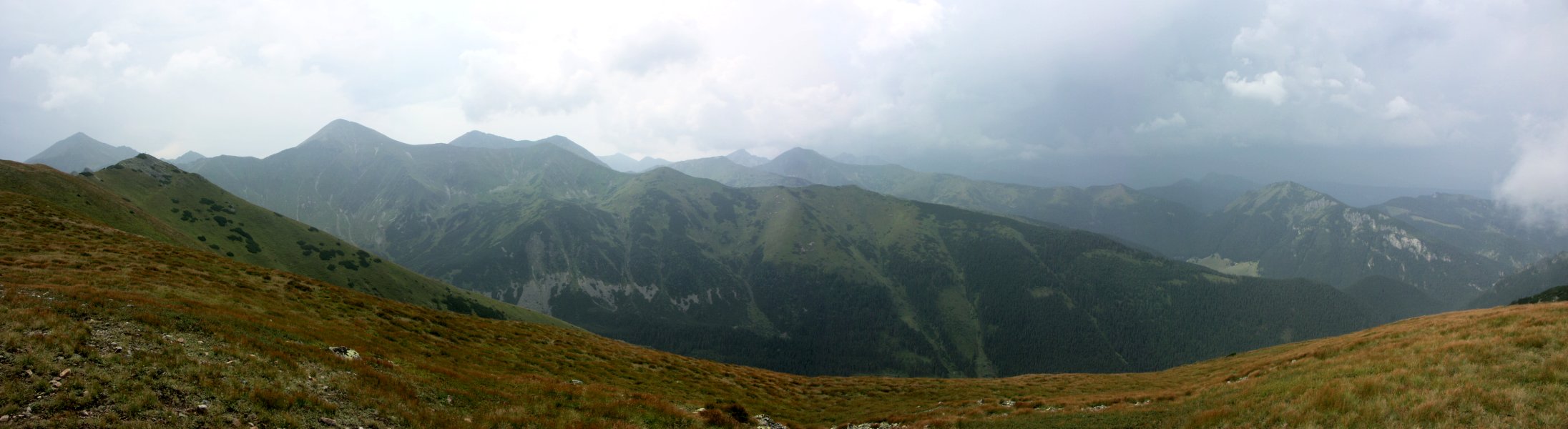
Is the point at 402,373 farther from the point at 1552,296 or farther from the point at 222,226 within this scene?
the point at 1552,296

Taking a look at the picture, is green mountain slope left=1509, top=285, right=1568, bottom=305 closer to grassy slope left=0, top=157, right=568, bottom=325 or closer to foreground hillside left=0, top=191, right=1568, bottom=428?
foreground hillside left=0, top=191, right=1568, bottom=428

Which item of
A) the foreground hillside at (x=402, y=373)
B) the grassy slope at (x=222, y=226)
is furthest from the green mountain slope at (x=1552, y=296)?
the grassy slope at (x=222, y=226)

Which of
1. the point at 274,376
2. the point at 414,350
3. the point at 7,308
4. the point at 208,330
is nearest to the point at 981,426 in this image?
the point at 274,376

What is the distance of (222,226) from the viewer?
124438mm

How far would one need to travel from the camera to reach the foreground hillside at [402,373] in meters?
14.3

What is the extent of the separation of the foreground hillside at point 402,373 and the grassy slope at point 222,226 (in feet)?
200

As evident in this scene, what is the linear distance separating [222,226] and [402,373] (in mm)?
153706

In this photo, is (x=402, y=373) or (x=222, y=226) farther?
(x=222, y=226)

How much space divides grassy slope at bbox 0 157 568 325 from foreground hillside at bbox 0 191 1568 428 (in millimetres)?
60869

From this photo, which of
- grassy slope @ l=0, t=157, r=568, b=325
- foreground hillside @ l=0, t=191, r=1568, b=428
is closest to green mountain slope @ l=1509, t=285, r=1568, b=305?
foreground hillside @ l=0, t=191, r=1568, b=428

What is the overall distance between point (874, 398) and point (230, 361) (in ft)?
145

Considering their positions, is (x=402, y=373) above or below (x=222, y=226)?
below

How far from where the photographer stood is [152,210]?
115m

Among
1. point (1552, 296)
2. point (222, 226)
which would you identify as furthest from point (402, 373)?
point (1552, 296)
